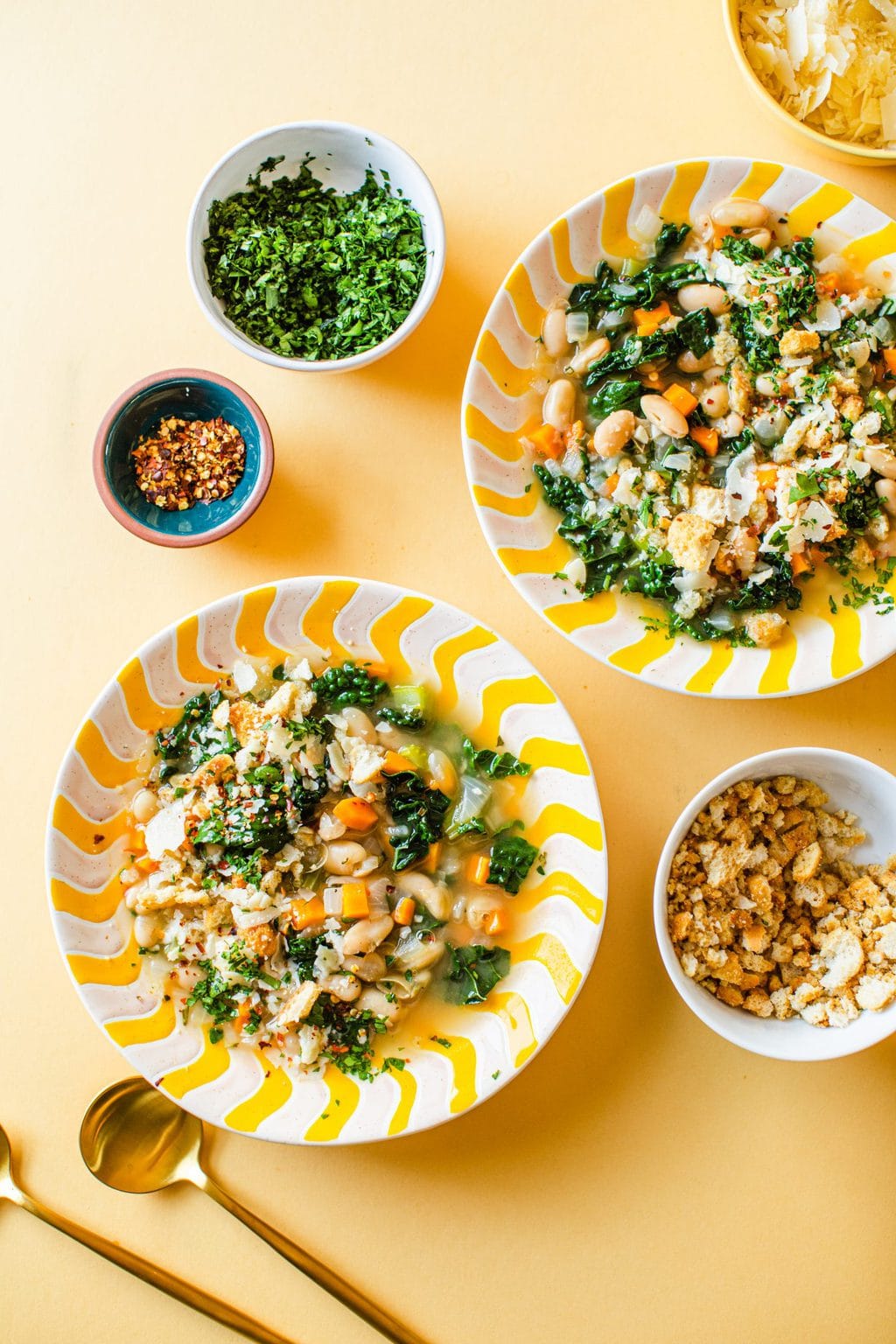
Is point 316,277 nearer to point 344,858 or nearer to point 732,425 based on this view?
point 732,425

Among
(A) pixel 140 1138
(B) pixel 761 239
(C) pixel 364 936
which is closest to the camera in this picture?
(C) pixel 364 936

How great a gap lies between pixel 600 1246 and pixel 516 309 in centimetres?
209

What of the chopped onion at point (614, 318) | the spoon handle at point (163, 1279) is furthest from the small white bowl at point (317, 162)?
the spoon handle at point (163, 1279)

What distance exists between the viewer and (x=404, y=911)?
2043 mm

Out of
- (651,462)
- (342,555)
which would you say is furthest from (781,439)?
(342,555)

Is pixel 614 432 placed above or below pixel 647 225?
below

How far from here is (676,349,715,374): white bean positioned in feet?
6.89

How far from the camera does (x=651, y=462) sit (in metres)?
2.10

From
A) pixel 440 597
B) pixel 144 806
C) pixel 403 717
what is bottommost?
pixel 144 806

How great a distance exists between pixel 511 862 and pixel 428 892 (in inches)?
7.3

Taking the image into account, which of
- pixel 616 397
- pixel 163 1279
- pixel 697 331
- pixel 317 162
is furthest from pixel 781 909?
pixel 317 162

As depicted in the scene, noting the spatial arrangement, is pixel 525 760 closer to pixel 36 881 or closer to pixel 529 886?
pixel 529 886

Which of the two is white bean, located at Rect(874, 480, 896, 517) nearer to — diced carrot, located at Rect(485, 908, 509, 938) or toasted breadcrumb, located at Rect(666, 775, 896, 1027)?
toasted breadcrumb, located at Rect(666, 775, 896, 1027)

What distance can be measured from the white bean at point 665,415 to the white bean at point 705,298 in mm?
224
